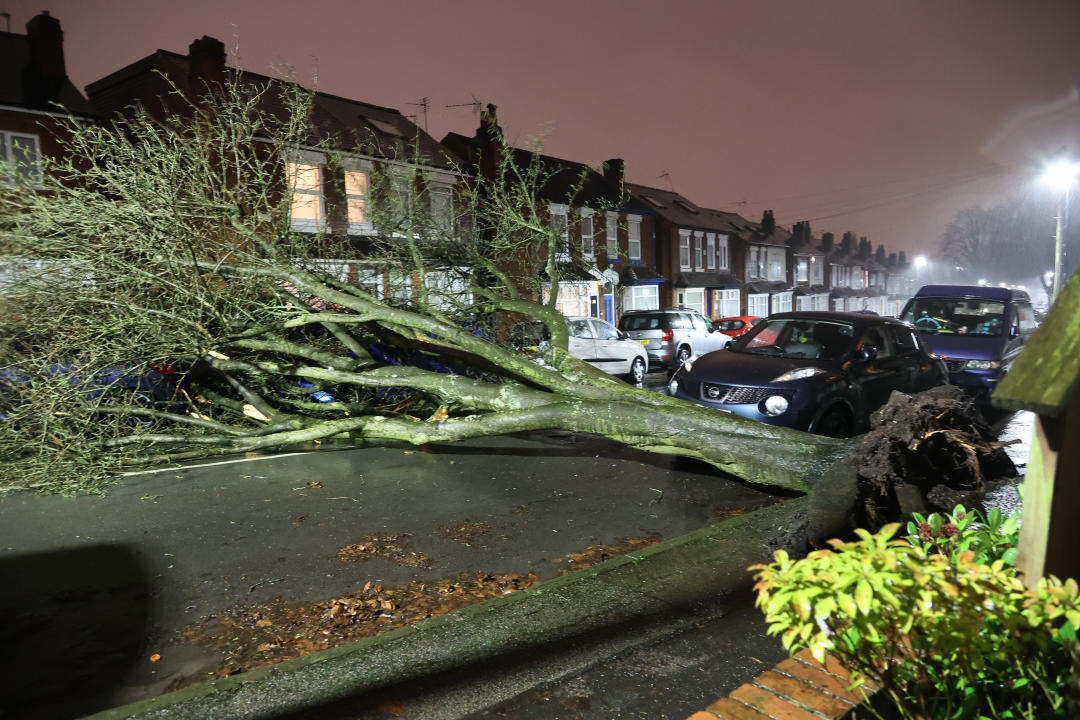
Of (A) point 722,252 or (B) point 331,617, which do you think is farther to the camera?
(A) point 722,252

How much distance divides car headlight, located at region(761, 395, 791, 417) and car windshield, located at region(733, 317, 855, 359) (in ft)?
4.06

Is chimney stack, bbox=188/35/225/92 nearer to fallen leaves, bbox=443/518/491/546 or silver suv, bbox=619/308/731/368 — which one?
silver suv, bbox=619/308/731/368

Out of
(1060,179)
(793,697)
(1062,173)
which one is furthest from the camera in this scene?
(1060,179)

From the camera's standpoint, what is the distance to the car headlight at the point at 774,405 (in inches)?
307

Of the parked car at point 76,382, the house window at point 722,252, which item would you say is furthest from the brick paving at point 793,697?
the house window at point 722,252

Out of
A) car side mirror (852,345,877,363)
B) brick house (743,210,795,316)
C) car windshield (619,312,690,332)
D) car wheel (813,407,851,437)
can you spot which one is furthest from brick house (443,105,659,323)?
car wheel (813,407,851,437)

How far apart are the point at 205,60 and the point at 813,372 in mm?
19877

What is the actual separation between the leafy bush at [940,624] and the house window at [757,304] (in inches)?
1865

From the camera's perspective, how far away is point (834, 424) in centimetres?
830

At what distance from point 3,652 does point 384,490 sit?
12.0 ft

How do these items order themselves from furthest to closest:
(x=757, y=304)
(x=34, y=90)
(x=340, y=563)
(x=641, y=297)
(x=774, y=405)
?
(x=757, y=304) < (x=641, y=297) < (x=34, y=90) < (x=774, y=405) < (x=340, y=563)

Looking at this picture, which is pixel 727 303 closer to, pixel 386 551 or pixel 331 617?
pixel 386 551

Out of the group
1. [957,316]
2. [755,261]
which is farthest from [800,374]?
[755,261]

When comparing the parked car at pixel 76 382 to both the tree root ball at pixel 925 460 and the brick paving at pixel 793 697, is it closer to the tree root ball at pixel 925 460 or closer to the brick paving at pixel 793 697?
the brick paving at pixel 793 697
